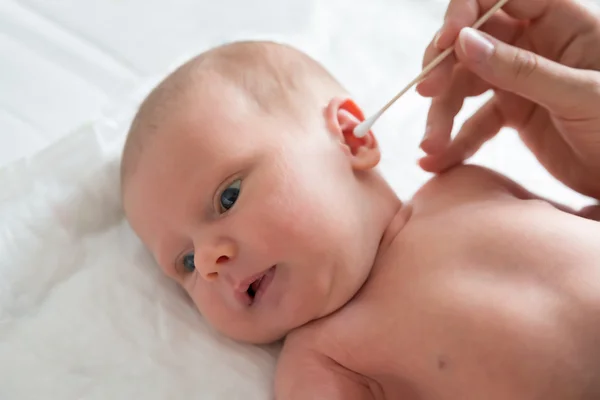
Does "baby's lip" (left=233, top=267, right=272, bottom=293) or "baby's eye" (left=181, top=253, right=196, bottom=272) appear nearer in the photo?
"baby's lip" (left=233, top=267, right=272, bottom=293)

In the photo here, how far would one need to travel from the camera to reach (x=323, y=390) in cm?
94

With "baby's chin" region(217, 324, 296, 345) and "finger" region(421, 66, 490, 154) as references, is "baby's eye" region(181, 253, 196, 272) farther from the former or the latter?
"finger" region(421, 66, 490, 154)

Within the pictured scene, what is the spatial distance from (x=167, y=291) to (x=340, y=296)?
0.30m

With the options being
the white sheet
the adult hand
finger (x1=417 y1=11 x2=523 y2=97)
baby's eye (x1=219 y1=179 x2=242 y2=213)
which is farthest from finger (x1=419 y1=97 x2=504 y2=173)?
baby's eye (x1=219 y1=179 x2=242 y2=213)

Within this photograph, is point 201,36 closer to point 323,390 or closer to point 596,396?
point 323,390

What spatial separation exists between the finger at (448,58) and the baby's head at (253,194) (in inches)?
4.8

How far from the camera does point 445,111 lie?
43.4 inches

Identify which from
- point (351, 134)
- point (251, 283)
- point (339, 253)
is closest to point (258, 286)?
point (251, 283)

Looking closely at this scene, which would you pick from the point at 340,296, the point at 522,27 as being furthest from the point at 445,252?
the point at 522,27

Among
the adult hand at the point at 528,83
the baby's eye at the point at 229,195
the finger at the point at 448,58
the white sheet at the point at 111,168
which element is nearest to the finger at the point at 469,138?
the adult hand at the point at 528,83

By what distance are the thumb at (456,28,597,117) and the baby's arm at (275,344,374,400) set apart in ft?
1.45

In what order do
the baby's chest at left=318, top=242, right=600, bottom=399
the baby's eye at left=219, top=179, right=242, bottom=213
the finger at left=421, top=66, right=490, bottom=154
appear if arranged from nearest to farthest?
1. the baby's chest at left=318, top=242, right=600, bottom=399
2. the baby's eye at left=219, top=179, right=242, bottom=213
3. the finger at left=421, top=66, right=490, bottom=154

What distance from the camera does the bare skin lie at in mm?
870

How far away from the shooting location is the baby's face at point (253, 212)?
94 centimetres
